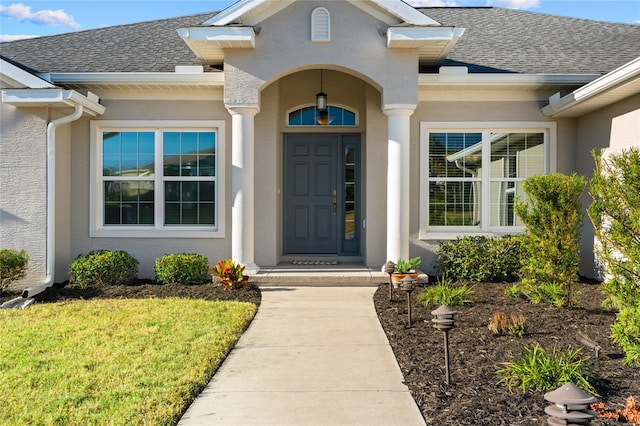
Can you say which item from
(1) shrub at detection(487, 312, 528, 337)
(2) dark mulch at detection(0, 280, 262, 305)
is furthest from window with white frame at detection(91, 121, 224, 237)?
(1) shrub at detection(487, 312, 528, 337)

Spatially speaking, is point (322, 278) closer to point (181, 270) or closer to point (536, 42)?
point (181, 270)

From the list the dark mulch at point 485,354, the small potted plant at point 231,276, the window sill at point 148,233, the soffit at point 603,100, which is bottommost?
the dark mulch at point 485,354

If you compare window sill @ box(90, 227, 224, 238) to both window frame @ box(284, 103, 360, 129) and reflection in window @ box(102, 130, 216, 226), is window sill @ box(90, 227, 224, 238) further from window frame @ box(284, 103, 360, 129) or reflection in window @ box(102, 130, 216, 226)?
window frame @ box(284, 103, 360, 129)

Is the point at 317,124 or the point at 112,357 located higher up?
the point at 317,124

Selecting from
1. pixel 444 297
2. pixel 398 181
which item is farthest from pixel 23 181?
pixel 444 297

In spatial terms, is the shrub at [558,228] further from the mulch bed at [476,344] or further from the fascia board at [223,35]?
the fascia board at [223,35]

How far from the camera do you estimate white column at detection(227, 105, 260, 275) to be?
8.97 m

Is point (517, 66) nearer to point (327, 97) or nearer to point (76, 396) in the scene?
point (327, 97)

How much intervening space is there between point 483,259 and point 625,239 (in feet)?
14.0

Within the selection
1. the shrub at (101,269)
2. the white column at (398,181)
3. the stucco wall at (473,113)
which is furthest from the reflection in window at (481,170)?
the shrub at (101,269)

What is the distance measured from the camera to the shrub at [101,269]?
866 cm

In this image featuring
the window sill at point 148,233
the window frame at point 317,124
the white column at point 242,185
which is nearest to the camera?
the white column at point 242,185

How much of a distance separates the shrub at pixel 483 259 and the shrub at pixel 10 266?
672cm

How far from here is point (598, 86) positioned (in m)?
7.82
